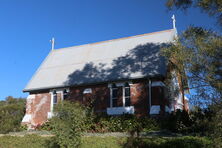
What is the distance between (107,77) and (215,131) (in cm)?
1695

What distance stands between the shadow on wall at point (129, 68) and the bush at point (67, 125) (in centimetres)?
1020

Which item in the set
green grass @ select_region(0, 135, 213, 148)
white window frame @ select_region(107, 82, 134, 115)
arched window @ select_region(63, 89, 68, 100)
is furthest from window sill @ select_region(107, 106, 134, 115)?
green grass @ select_region(0, 135, 213, 148)

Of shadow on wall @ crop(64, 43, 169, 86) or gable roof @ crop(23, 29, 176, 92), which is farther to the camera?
gable roof @ crop(23, 29, 176, 92)

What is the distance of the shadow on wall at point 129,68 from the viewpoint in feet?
80.3

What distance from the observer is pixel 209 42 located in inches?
519

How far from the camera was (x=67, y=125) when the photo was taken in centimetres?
1443

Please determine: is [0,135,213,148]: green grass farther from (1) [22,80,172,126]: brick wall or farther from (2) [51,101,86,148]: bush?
(1) [22,80,172,126]: brick wall

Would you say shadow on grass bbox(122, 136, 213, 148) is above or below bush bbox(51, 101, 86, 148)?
below

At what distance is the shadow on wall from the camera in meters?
24.5

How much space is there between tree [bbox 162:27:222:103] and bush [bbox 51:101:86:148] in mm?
5450

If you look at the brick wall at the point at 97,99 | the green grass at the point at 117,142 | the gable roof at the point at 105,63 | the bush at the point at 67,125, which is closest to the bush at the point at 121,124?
the brick wall at the point at 97,99

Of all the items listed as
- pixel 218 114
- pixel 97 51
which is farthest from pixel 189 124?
pixel 97 51

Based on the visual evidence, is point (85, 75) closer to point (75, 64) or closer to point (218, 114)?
point (75, 64)

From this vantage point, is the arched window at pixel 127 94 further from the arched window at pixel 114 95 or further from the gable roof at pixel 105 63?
the gable roof at pixel 105 63
